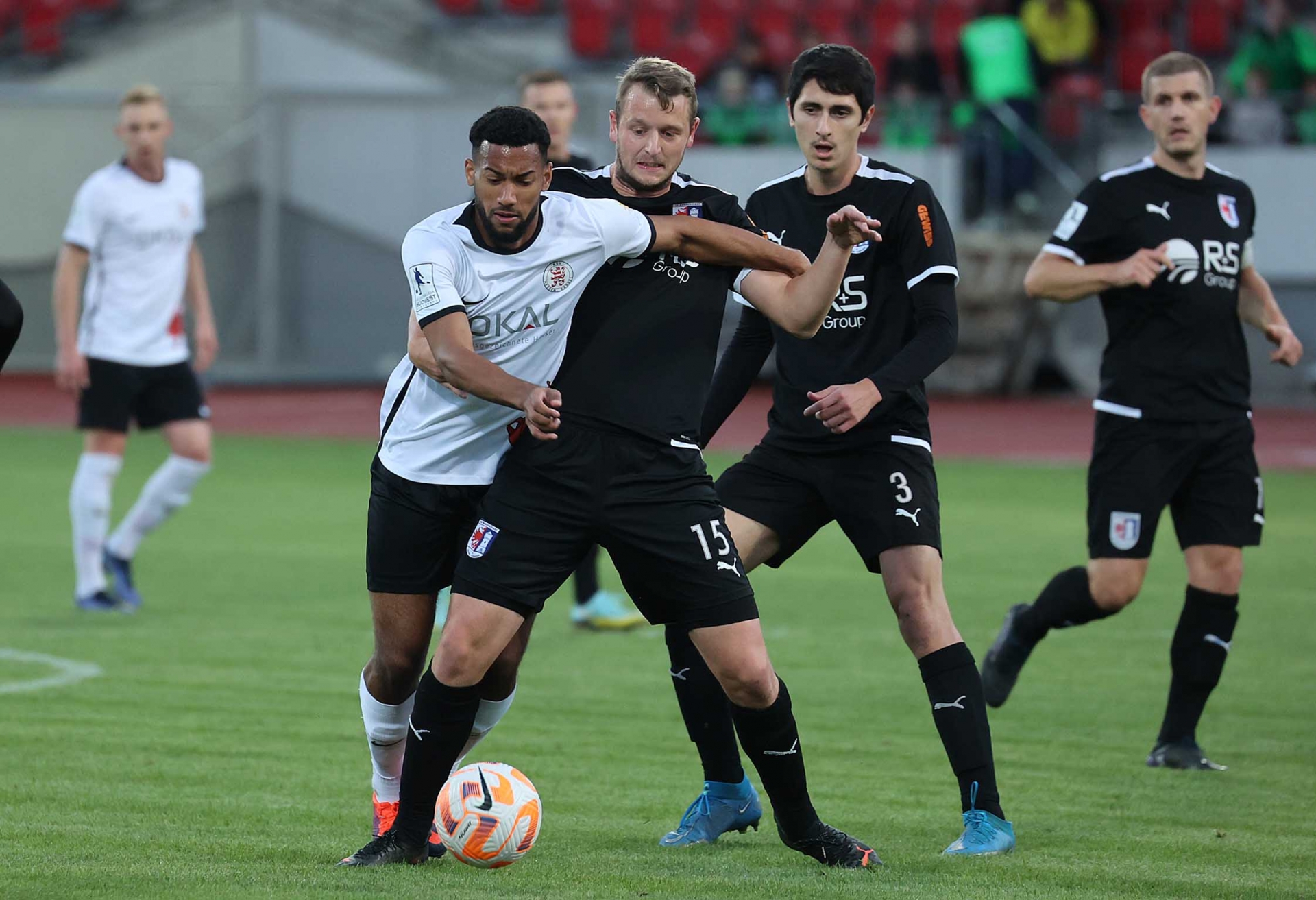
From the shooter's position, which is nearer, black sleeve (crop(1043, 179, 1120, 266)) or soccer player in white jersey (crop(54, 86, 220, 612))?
black sleeve (crop(1043, 179, 1120, 266))

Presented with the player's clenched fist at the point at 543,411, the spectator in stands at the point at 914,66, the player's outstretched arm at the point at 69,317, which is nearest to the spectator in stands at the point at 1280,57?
the spectator in stands at the point at 914,66

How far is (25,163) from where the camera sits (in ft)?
75.2

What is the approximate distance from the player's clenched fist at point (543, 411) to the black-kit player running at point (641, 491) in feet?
0.97

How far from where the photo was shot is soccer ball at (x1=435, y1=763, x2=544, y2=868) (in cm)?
479

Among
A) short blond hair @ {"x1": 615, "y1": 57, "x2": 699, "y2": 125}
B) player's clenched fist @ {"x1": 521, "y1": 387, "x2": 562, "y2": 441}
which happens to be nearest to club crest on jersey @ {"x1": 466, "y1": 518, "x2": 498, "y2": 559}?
player's clenched fist @ {"x1": 521, "y1": 387, "x2": 562, "y2": 441}

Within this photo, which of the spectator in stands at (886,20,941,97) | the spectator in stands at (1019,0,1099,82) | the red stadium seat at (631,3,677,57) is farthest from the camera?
the red stadium seat at (631,3,677,57)

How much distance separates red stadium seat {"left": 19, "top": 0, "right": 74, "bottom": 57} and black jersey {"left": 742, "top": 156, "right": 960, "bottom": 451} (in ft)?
73.3

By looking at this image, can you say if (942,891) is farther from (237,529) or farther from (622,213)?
(237,529)

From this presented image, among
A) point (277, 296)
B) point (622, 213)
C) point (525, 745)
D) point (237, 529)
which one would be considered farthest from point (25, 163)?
point (622, 213)

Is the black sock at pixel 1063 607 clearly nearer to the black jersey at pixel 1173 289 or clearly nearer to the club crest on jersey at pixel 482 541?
the black jersey at pixel 1173 289

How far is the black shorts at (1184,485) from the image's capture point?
648 cm

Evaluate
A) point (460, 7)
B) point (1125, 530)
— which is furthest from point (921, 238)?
point (460, 7)

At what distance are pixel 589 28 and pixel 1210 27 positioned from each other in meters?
7.93

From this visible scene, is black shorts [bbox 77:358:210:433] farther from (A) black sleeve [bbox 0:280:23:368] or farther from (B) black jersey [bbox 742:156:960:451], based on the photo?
(A) black sleeve [bbox 0:280:23:368]
